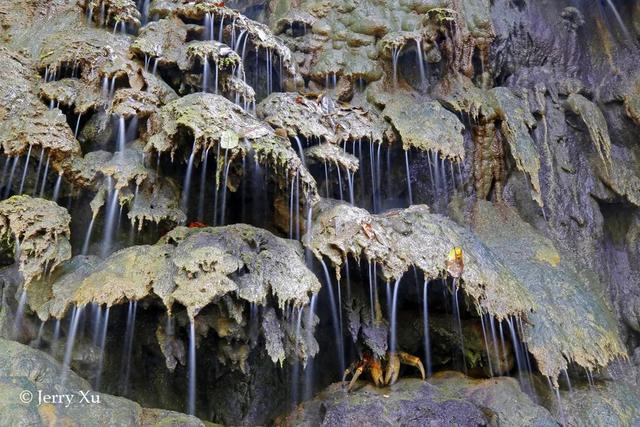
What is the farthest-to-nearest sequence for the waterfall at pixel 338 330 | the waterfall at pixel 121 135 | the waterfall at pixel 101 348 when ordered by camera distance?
the waterfall at pixel 338 330 → the waterfall at pixel 121 135 → the waterfall at pixel 101 348

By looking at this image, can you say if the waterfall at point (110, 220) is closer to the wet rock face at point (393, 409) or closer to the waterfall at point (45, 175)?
the waterfall at point (45, 175)

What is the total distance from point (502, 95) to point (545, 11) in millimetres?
3138

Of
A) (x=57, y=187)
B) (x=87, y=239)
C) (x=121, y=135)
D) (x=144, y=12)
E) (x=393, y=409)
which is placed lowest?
(x=393, y=409)

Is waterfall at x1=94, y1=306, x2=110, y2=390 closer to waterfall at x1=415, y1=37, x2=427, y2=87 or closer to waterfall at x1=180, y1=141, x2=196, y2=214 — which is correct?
waterfall at x1=180, y1=141, x2=196, y2=214

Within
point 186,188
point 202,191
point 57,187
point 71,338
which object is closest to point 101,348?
point 71,338

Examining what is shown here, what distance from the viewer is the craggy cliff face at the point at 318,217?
528 centimetres

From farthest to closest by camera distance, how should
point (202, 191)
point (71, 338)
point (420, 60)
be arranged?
point (420, 60) → point (202, 191) → point (71, 338)

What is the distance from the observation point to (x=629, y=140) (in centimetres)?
927

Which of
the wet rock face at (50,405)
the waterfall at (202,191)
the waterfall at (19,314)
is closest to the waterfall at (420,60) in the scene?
the waterfall at (202,191)

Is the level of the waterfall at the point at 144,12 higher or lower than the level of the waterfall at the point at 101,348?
higher

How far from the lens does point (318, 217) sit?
646 centimetres

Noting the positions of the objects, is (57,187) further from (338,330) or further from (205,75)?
(338,330)

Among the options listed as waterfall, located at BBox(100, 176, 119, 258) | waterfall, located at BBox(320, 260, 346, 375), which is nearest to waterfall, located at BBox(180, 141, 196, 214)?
waterfall, located at BBox(100, 176, 119, 258)

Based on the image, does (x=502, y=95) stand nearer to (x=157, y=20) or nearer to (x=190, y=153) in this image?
(x=190, y=153)
